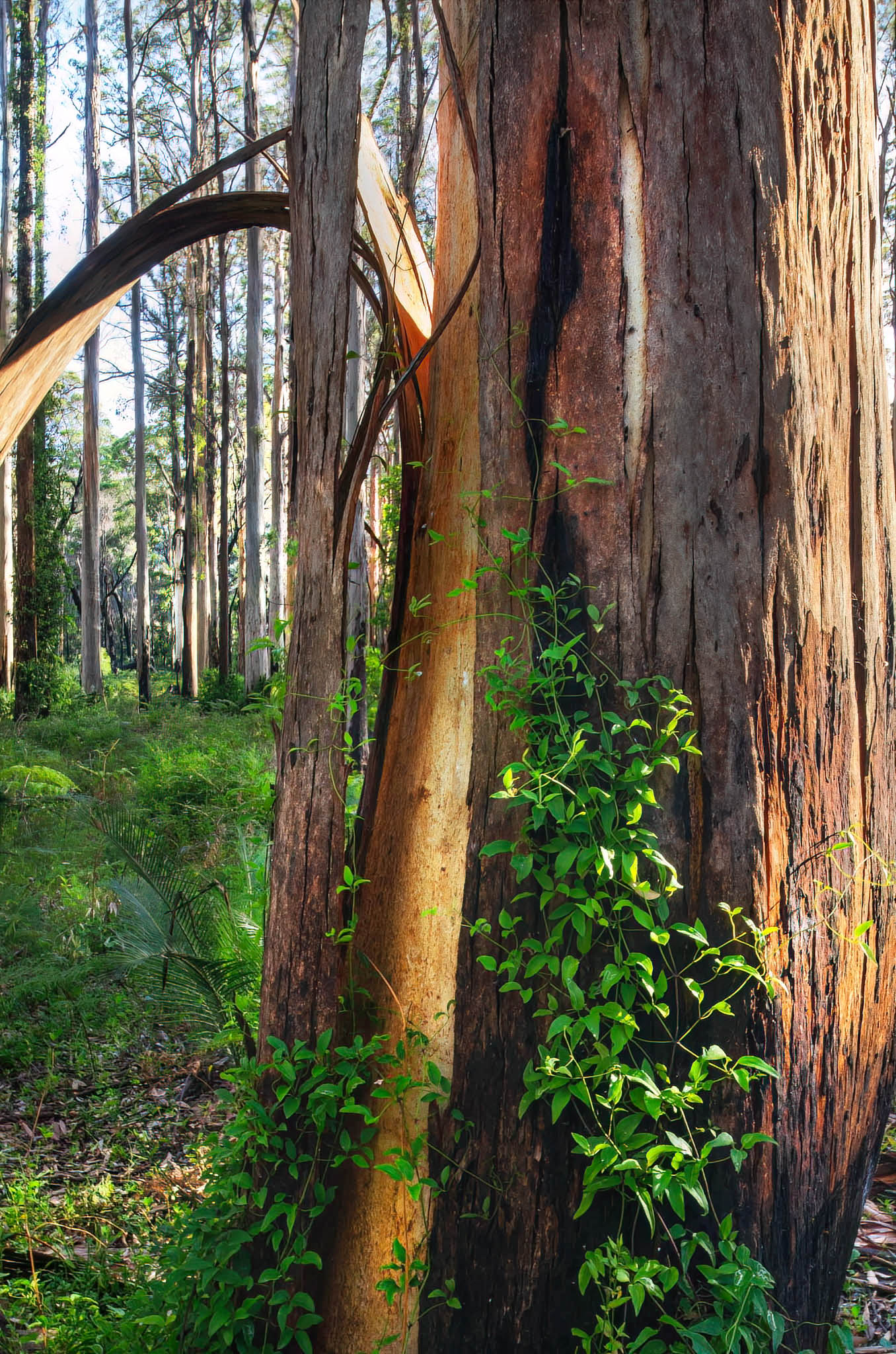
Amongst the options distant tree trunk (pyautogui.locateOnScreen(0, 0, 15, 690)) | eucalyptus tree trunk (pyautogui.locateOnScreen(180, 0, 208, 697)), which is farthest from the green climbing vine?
eucalyptus tree trunk (pyautogui.locateOnScreen(180, 0, 208, 697))

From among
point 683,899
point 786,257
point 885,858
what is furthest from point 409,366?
point 885,858

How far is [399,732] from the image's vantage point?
2.27 meters

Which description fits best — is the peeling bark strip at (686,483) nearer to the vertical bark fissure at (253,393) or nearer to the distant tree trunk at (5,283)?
the vertical bark fissure at (253,393)

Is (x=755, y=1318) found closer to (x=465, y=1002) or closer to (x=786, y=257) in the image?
(x=465, y=1002)

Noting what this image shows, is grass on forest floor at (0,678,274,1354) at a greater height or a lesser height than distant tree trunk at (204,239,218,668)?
lesser

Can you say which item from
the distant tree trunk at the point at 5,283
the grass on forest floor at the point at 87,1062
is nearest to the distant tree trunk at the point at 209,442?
the distant tree trunk at the point at 5,283

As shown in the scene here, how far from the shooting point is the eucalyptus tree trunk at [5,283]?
16.1 meters

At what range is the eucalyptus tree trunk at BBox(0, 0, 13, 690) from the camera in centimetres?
1606

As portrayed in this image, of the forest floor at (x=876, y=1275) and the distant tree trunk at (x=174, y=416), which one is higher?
the distant tree trunk at (x=174, y=416)

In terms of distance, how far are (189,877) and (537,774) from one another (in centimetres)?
207

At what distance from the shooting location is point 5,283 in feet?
57.4

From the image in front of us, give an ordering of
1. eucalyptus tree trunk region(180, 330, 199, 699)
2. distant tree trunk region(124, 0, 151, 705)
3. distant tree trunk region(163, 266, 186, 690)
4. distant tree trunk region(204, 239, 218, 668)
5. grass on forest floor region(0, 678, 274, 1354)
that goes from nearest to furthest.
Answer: grass on forest floor region(0, 678, 274, 1354) < distant tree trunk region(124, 0, 151, 705) < eucalyptus tree trunk region(180, 330, 199, 699) < distant tree trunk region(204, 239, 218, 668) < distant tree trunk region(163, 266, 186, 690)

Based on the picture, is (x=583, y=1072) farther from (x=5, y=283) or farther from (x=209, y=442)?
(x=209, y=442)

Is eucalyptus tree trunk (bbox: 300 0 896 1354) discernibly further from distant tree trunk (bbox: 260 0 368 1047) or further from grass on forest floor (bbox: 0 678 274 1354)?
grass on forest floor (bbox: 0 678 274 1354)
